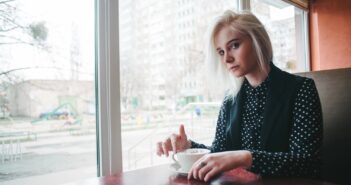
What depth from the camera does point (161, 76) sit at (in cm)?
142

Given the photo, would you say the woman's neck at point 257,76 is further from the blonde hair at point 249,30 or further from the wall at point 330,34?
the wall at point 330,34

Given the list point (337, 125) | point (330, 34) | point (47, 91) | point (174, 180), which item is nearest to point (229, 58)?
point (174, 180)

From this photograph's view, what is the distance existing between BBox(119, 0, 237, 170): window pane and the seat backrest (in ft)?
1.64

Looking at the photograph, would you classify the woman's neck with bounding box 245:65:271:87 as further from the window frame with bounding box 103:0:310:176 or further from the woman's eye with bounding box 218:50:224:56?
the window frame with bounding box 103:0:310:176

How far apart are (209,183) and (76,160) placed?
24.7 inches

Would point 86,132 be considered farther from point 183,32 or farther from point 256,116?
point 183,32

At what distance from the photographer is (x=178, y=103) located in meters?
1.50

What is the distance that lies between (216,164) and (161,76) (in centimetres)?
81

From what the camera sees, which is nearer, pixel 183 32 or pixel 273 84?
pixel 273 84

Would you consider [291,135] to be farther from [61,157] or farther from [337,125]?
[61,157]

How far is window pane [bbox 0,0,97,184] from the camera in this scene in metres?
0.91

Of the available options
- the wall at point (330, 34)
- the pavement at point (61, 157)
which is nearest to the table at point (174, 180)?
the pavement at point (61, 157)

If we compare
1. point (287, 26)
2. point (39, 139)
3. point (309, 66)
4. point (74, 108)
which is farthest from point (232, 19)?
point (309, 66)

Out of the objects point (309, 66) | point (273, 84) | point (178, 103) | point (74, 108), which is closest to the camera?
point (273, 84)
